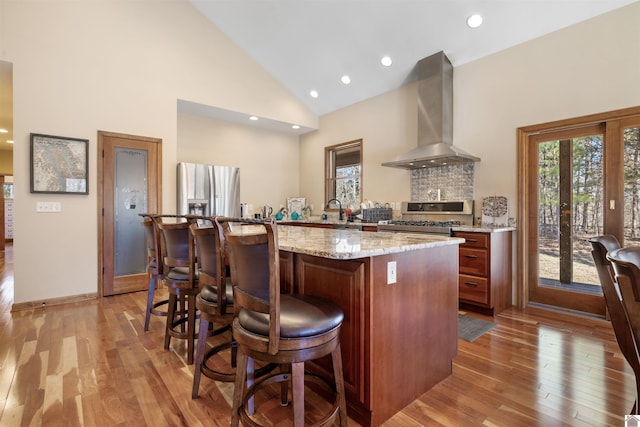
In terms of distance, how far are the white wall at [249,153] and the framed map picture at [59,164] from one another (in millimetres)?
1533

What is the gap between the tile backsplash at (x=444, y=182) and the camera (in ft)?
12.9

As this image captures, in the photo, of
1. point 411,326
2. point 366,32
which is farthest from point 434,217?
point 411,326

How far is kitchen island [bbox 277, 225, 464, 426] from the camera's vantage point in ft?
4.98

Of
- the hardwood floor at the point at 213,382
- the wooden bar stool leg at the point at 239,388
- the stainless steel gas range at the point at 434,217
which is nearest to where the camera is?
the wooden bar stool leg at the point at 239,388

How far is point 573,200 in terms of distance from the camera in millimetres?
3217

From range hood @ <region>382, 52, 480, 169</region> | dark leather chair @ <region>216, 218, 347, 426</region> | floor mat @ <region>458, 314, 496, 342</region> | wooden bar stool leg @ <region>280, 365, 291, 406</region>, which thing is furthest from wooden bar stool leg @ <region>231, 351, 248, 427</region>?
range hood @ <region>382, 52, 480, 169</region>

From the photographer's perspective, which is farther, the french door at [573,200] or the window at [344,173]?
the window at [344,173]

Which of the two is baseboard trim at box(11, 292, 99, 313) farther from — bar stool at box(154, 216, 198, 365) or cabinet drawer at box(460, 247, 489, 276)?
cabinet drawer at box(460, 247, 489, 276)

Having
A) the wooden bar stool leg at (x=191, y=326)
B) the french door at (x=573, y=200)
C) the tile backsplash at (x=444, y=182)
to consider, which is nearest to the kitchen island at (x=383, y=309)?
the wooden bar stool leg at (x=191, y=326)

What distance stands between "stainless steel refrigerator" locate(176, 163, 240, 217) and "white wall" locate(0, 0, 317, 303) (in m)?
0.19

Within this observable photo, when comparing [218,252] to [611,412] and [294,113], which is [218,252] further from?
[294,113]

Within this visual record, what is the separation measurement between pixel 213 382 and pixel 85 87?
12.6ft

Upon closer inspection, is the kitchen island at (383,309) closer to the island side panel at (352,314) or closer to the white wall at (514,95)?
the island side panel at (352,314)

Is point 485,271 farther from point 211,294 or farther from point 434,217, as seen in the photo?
point 211,294
